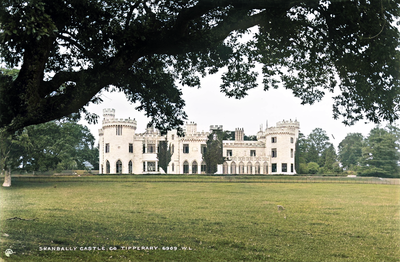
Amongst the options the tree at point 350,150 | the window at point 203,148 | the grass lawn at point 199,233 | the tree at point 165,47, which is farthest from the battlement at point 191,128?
the tree at point 165,47

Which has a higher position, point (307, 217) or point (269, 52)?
point (269, 52)

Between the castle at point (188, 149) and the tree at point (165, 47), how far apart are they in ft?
127

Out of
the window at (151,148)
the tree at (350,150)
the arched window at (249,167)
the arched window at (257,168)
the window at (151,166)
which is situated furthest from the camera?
the arched window at (257,168)

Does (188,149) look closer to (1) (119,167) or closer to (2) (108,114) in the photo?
(1) (119,167)

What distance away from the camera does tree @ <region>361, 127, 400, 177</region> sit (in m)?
45.3

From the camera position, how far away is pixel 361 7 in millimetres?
9812

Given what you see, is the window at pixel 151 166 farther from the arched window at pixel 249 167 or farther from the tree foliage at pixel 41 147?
the tree foliage at pixel 41 147

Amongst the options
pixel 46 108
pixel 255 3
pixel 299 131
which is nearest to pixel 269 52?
pixel 255 3

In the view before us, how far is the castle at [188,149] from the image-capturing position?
174 feet

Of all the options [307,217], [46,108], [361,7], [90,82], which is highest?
[361,7]

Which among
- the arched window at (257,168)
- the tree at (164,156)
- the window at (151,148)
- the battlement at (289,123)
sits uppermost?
the battlement at (289,123)

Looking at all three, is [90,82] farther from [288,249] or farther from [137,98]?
[288,249]

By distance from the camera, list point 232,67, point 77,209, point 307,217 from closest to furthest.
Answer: point 232,67, point 307,217, point 77,209

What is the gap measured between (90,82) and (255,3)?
14.9ft
